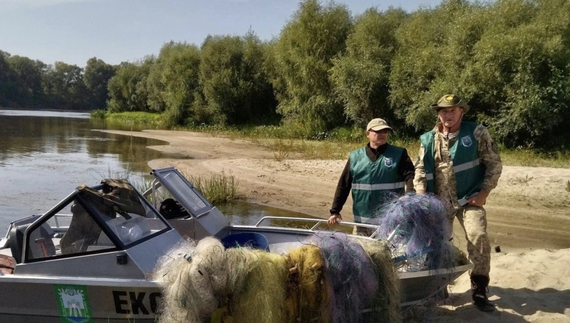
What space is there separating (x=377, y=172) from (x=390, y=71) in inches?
945

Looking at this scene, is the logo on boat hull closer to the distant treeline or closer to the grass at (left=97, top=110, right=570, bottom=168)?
the grass at (left=97, top=110, right=570, bottom=168)

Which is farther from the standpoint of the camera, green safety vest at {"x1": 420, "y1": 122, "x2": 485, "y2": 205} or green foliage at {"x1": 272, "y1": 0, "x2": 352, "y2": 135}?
green foliage at {"x1": 272, "y1": 0, "x2": 352, "y2": 135}

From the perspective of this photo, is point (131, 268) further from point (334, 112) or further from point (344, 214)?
point (334, 112)

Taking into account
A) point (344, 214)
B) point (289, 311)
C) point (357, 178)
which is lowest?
point (344, 214)

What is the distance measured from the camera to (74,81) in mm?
115062

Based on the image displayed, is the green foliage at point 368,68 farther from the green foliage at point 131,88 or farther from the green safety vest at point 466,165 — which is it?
the green foliage at point 131,88

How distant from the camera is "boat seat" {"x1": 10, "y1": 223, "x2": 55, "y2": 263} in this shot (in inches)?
187

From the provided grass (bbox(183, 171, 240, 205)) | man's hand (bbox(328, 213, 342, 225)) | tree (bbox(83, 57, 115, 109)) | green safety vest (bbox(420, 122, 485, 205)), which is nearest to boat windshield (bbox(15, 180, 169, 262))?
man's hand (bbox(328, 213, 342, 225))

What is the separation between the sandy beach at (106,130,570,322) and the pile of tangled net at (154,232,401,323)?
1286 millimetres

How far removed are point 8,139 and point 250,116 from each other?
18959 mm

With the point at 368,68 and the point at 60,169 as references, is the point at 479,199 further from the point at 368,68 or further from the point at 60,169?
the point at 368,68

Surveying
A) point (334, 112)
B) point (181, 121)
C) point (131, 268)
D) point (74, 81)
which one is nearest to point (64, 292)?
point (131, 268)


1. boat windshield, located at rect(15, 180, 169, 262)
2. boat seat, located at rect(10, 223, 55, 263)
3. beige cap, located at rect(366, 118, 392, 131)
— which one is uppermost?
beige cap, located at rect(366, 118, 392, 131)

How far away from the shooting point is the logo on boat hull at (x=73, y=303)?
434 centimetres
